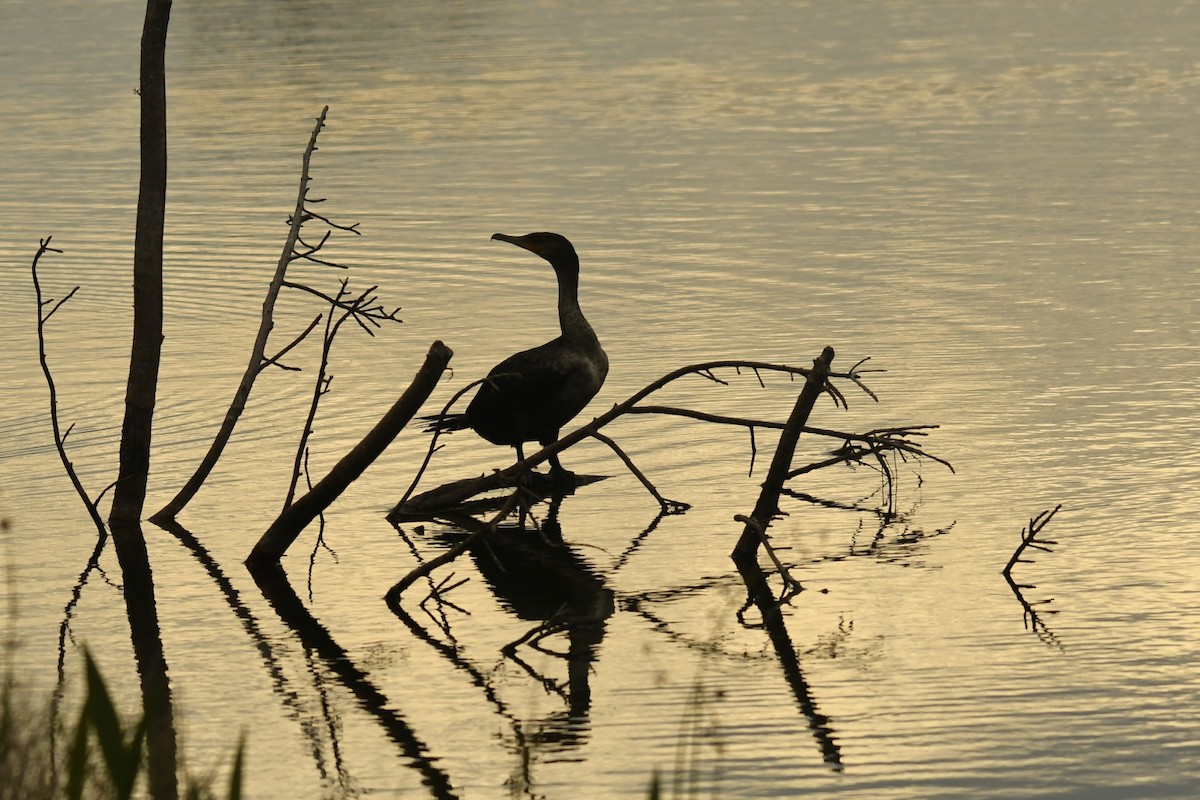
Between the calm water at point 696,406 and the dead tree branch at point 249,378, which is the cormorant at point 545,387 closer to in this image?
the calm water at point 696,406

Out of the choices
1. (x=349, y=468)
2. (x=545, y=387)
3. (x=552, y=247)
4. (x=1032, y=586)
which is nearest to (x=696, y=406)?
(x=552, y=247)

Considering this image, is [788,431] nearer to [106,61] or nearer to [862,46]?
[862,46]

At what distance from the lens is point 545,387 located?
1090 centimetres

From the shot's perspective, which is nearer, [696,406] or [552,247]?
[552,247]

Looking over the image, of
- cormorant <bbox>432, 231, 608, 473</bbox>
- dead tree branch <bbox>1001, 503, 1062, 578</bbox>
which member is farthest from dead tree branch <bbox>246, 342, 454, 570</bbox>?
dead tree branch <bbox>1001, 503, 1062, 578</bbox>

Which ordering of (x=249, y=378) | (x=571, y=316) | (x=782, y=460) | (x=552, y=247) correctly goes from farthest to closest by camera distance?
(x=552, y=247), (x=571, y=316), (x=249, y=378), (x=782, y=460)

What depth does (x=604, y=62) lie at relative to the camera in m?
36.8

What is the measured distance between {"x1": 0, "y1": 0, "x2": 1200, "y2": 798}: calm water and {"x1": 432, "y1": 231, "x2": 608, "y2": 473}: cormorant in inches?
19.5

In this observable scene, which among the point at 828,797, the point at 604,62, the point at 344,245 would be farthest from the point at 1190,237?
the point at 604,62

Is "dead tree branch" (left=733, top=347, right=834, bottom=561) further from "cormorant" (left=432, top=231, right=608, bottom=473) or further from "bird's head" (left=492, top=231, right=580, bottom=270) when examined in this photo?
"bird's head" (left=492, top=231, right=580, bottom=270)

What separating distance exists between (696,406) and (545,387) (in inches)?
92.8

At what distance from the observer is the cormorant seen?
35.7 feet

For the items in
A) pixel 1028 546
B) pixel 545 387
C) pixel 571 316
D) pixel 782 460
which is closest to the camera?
pixel 782 460

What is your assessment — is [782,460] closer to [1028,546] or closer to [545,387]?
[1028,546]
